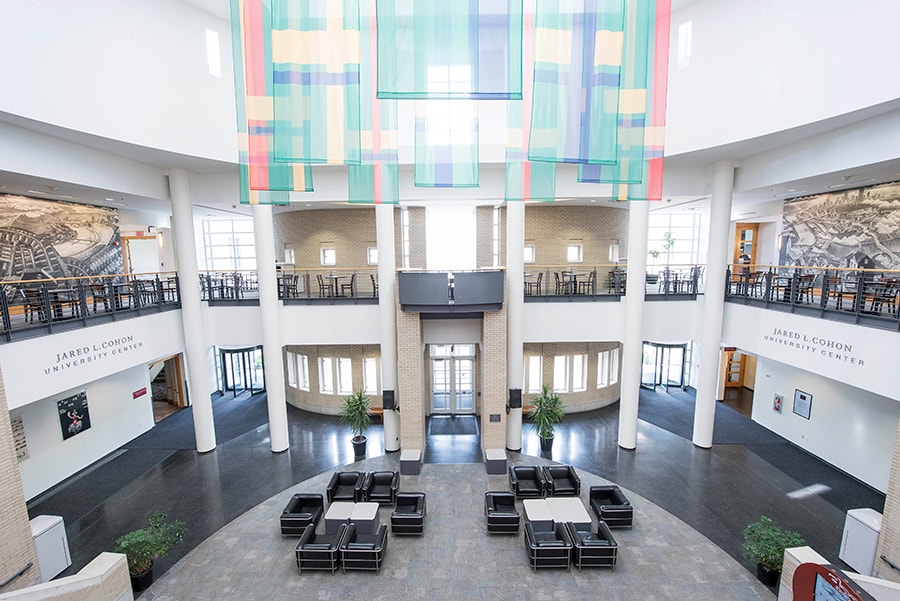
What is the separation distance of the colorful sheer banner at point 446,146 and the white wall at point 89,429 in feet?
36.1

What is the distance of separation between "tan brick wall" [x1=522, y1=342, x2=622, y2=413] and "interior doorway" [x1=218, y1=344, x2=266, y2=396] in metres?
10.7

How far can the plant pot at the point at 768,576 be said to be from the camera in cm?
603

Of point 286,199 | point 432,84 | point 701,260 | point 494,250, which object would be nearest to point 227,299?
point 286,199

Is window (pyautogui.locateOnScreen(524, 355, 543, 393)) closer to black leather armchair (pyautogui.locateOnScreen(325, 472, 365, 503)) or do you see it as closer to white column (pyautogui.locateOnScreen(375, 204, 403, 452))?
white column (pyautogui.locateOnScreen(375, 204, 403, 452))

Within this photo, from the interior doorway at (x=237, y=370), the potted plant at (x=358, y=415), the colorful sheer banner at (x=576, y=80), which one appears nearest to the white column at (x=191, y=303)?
the potted plant at (x=358, y=415)

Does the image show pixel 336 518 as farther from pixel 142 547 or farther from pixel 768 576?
pixel 768 576

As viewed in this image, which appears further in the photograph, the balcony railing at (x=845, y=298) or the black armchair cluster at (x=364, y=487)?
the black armchair cluster at (x=364, y=487)

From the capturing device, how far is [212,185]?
412 inches

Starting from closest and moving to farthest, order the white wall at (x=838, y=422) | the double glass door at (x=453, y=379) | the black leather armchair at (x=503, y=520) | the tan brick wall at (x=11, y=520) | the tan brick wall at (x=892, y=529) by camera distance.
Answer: the tan brick wall at (x=11, y=520) < the tan brick wall at (x=892, y=529) < the black leather armchair at (x=503, y=520) < the white wall at (x=838, y=422) < the double glass door at (x=453, y=379)

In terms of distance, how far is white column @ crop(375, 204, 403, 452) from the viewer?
10305 millimetres

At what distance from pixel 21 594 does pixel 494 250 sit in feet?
40.3

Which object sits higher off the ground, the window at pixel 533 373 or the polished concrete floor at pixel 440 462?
the window at pixel 533 373

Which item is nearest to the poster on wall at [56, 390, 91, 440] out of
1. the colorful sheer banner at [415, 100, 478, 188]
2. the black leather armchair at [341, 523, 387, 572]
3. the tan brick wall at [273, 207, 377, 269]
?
the tan brick wall at [273, 207, 377, 269]

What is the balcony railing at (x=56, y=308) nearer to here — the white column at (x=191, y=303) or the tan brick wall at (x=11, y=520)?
the white column at (x=191, y=303)
